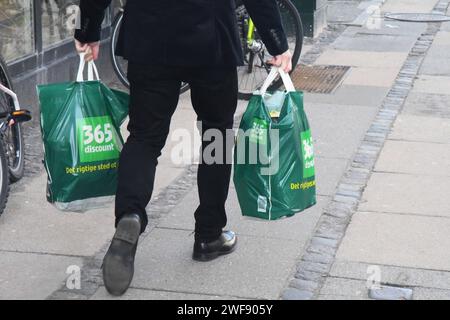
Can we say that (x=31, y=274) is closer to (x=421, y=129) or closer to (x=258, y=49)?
(x=421, y=129)

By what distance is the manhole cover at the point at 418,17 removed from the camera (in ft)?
40.6

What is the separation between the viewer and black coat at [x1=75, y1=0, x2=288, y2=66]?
4199 mm

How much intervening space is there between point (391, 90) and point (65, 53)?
109 inches

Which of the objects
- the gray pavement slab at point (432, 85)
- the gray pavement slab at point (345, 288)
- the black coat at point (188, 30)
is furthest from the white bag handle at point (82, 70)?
the gray pavement slab at point (432, 85)

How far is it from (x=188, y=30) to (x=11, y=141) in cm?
210

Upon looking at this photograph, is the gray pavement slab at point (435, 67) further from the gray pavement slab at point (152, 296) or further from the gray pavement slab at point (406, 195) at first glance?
the gray pavement slab at point (152, 296)

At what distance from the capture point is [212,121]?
4445 mm

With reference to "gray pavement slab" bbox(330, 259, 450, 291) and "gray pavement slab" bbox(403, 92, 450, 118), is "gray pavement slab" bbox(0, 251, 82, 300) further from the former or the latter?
"gray pavement slab" bbox(403, 92, 450, 118)

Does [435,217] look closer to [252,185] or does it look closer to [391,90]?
[252,185]

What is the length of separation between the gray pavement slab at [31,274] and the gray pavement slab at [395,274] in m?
1.24

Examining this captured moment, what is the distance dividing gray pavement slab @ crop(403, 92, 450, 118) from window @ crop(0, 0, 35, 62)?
296 cm

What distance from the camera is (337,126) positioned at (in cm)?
737

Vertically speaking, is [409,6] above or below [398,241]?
below

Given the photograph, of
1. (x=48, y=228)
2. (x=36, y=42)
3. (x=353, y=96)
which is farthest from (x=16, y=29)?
(x=353, y=96)
